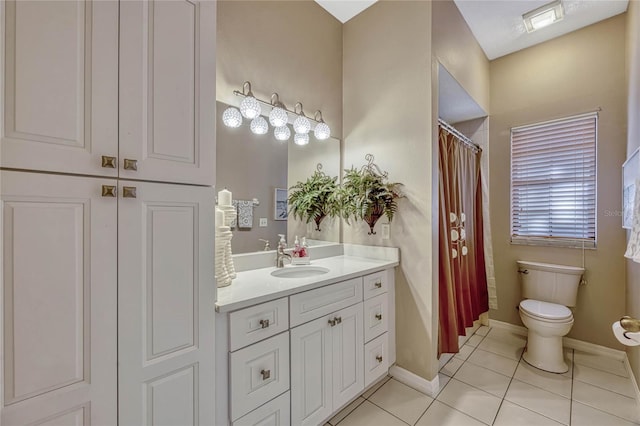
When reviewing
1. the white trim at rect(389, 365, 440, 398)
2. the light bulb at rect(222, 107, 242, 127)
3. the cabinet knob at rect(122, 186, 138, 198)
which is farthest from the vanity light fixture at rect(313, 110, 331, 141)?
the white trim at rect(389, 365, 440, 398)

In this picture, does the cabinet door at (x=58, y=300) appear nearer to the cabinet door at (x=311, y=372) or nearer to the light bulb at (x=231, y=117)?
the cabinet door at (x=311, y=372)

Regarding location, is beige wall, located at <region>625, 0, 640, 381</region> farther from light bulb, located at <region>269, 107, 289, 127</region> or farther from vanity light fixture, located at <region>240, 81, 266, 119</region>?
vanity light fixture, located at <region>240, 81, 266, 119</region>

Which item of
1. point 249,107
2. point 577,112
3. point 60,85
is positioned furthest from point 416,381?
point 577,112

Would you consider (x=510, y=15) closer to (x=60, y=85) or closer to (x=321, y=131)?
(x=321, y=131)

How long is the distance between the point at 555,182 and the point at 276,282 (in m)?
2.73

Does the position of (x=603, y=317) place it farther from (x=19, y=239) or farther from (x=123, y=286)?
(x=19, y=239)

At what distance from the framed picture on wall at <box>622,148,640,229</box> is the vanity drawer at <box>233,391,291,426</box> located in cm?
229

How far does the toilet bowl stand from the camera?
210 cm

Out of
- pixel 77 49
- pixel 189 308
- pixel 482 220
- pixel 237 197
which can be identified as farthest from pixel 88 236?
pixel 482 220

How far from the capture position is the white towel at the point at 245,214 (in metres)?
A: 1.81

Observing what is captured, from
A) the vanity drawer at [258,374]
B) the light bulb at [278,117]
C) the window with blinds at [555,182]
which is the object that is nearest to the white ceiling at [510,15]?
the window with blinds at [555,182]

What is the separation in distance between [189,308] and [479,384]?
6.85 feet

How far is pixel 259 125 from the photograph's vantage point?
1.84 m

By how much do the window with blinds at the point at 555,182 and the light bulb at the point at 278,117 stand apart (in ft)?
7.75
